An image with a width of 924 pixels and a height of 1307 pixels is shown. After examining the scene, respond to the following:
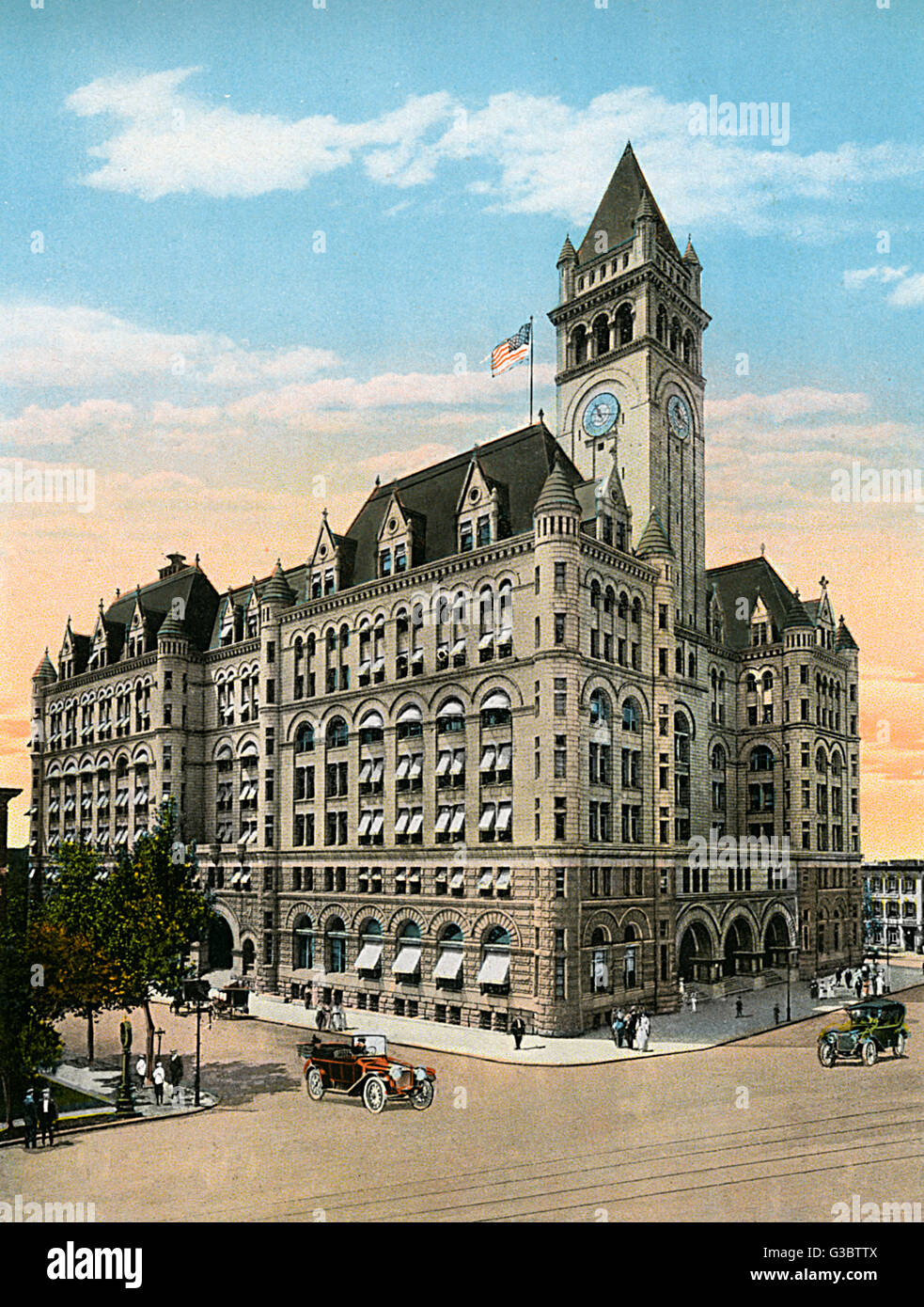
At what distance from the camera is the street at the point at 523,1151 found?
23.1 metres

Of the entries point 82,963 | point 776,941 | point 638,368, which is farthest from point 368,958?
A: point 638,368

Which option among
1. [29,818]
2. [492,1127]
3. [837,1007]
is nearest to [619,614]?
[837,1007]

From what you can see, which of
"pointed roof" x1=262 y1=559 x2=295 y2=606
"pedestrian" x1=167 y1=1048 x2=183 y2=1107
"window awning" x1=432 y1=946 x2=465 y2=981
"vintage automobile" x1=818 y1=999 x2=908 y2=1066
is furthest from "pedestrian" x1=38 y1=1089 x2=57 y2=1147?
"pointed roof" x1=262 y1=559 x2=295 y2=606

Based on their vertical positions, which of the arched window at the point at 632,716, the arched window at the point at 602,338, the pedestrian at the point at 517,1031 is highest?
the arched window at the point at 602,338

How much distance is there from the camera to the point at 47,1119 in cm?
2905

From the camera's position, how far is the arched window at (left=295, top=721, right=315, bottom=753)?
60.0 meters

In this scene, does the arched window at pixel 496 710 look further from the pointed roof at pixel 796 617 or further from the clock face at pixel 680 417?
the pointed roof at pixel 796 617

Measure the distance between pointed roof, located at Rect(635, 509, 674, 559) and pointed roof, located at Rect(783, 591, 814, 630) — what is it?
1641 cm

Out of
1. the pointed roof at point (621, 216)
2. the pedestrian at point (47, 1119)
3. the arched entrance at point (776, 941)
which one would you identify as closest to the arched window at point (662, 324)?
the pointed roof at point (621, 216)

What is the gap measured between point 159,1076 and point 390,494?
36002 millimetres

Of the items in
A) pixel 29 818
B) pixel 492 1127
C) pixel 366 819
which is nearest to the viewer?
pixel 492 1127

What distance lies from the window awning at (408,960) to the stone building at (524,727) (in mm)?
192
